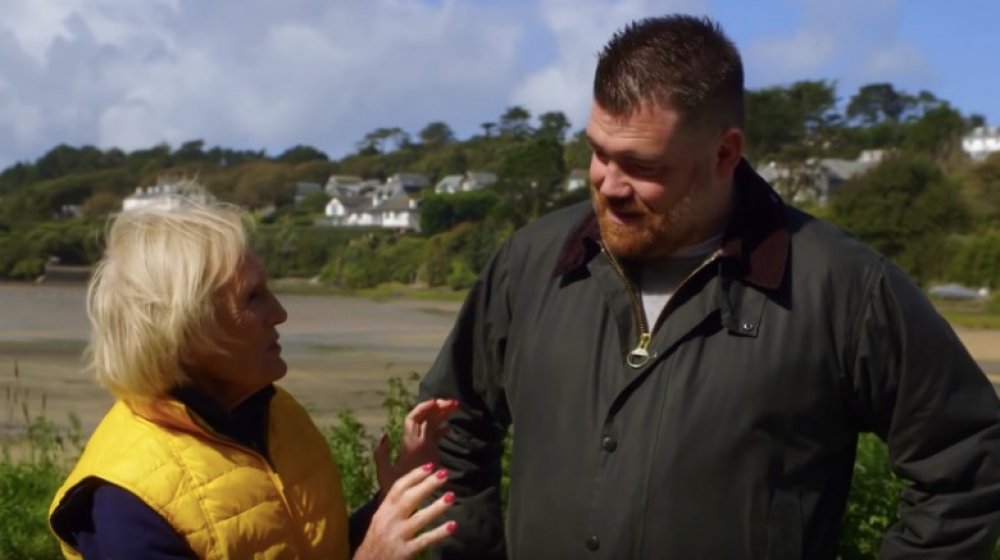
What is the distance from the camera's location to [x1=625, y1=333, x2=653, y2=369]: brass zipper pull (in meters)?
3.07

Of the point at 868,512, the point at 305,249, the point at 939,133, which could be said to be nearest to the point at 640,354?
the point at 868,512

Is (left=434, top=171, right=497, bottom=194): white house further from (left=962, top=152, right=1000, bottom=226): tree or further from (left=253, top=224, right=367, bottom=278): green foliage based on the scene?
(left=962, top=152, right=1000, bottom=226): tree

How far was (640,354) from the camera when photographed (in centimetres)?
308

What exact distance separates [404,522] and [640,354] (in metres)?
0.65

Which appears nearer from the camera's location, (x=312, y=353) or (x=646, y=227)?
(x=646, y=227)

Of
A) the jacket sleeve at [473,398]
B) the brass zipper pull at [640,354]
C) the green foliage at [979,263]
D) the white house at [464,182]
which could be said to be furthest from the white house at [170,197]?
the white house at [464,182]

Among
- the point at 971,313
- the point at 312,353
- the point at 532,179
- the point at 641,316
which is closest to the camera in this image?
the point at 641,316

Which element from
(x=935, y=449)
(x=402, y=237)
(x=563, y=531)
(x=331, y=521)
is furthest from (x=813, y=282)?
(x=402, y=237)

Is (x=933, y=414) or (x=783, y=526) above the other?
(x=933, y=414)

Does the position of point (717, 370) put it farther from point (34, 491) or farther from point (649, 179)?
point (34, 491)

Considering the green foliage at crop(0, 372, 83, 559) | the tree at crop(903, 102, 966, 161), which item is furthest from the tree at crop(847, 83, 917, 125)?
the green foliage at crop(0, 372, 83, 559)

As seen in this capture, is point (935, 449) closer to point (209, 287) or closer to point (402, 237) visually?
point (209, 287)

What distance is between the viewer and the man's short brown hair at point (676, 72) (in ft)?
9.77

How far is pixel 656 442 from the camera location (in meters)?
3.00
